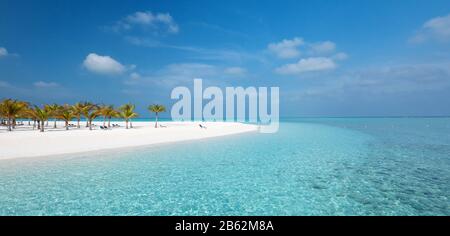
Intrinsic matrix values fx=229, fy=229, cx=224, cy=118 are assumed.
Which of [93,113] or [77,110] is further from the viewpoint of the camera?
[77,110]

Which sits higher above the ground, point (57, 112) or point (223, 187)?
point (57, 112)

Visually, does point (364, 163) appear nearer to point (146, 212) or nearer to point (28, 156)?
point (146, 212)

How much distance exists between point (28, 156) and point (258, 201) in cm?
1781

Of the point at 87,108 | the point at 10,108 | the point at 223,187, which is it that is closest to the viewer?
the point at 223,187

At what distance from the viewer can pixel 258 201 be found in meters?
8.59

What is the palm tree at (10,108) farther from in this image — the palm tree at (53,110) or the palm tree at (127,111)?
the palm tree at (127,111)

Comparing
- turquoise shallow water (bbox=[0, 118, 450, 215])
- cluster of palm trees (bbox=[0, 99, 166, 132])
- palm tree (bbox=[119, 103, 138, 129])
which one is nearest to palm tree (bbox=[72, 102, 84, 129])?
cluster of palm trees (bbox=[0, 99, 166, 132])

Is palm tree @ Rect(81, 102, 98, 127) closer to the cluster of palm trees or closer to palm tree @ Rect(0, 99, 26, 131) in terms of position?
the cluster of palm trees

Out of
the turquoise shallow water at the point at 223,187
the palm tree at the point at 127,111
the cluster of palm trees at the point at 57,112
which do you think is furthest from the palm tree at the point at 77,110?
the turquoise shallow water at the point at 223,187

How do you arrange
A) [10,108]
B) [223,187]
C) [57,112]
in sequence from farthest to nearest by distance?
[57,112] < [10,108] < [223,187]

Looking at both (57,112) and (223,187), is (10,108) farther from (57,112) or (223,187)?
(223,187)

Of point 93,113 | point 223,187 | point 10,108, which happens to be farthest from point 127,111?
point 223,187
